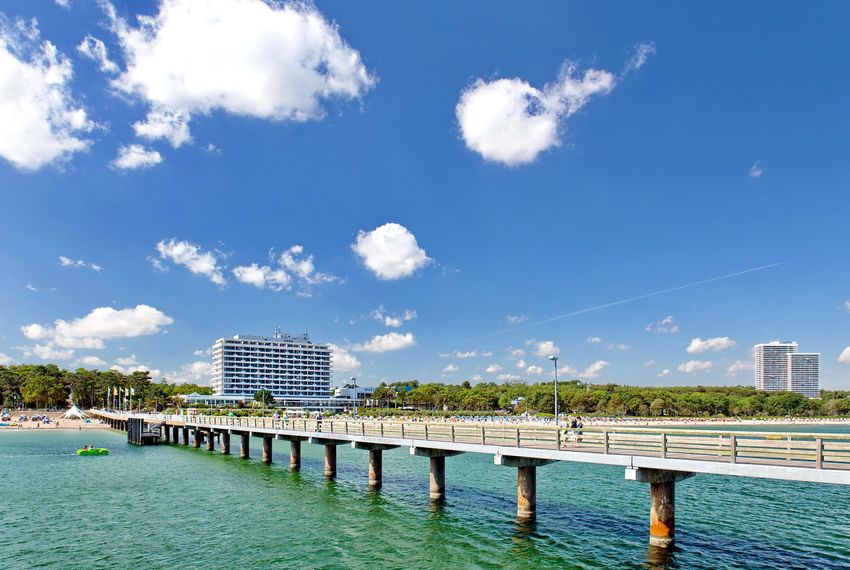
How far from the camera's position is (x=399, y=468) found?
46969 mm

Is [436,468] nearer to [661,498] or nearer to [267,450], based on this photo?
[661,498]

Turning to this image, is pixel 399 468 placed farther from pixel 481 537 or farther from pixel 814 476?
pixel 814 476

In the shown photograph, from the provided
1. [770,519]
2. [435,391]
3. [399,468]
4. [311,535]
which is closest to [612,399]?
[435,391]

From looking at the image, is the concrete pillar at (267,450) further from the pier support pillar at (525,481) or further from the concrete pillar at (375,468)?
the pier support pillar at (525,481)

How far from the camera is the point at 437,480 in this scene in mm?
30984

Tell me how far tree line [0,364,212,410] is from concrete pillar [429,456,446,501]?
144m

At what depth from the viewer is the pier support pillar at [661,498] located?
69.2ft

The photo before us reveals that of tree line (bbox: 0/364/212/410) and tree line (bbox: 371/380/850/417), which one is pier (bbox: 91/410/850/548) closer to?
tree line (bbox: 371/380/850/417)

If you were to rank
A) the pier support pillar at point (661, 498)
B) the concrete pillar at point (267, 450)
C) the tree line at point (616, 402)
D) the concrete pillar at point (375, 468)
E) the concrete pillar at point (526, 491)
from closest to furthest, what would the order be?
the pier support pillar at point (661, 498), the concrete pillar at point (526, 491), the concrete pillar at point (375, 468), the concrete pillar at point (267, 450), the tree line at point (616, 402)

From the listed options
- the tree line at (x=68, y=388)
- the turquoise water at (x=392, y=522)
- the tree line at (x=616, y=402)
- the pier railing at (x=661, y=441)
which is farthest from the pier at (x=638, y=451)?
the tree line at (x=68, y=388)

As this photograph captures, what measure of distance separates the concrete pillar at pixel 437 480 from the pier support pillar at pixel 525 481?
17.6 ft

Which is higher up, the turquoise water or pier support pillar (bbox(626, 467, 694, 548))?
pier support pillar (bbox(626, 467, 694, 548))

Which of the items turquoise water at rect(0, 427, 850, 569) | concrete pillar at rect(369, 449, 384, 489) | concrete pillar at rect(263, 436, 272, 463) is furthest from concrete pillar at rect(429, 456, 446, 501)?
concrete pillar at rect(263, 436, 272, 463)

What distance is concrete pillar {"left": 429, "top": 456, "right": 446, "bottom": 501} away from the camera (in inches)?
1208
